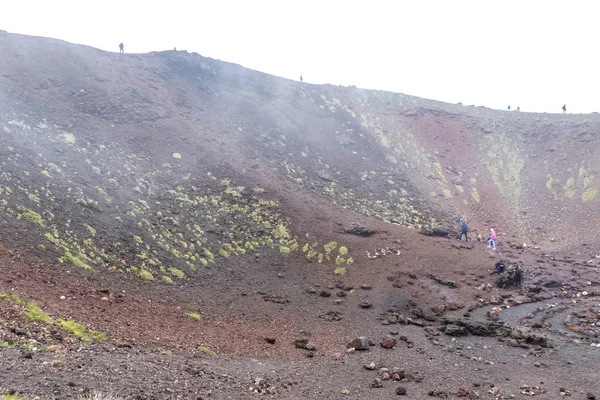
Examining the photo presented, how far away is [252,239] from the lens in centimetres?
2475

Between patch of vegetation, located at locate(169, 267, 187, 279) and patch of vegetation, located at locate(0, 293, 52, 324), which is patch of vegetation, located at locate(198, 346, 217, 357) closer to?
patch of vegetation, located at locate(0, 293, 52, 324)

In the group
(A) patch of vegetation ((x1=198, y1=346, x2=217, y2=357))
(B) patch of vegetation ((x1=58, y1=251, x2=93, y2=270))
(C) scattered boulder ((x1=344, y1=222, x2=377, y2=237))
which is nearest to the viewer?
(A) patch of vegetation ((x1=198, y1=346, x2=217, y2=357))

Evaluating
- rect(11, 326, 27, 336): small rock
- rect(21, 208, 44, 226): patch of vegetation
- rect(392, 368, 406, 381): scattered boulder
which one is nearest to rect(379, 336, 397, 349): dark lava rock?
rect(392, 368, 406, 381): scattered boulder

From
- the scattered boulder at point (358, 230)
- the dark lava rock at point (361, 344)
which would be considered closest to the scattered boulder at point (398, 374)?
the dark lava rock at point (361, 344)

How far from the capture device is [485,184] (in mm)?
44594

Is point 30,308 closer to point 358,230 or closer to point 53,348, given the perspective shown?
point 53,348

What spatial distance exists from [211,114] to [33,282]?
29019 mm

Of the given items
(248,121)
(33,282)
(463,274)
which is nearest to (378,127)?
(248,121)

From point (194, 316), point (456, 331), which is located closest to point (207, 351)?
point (194, 316)

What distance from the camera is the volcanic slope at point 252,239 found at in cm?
1264

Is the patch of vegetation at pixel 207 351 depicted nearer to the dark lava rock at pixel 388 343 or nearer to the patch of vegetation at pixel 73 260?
the patch of vegetation at pixel 73 260

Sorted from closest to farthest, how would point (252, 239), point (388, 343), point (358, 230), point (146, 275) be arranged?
point (388, 343) → point (146, 275) → point (252, 239) → point (358, 230)

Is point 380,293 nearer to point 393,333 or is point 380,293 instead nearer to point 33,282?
point 393,333

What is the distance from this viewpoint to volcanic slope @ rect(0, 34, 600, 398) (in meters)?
12.6
